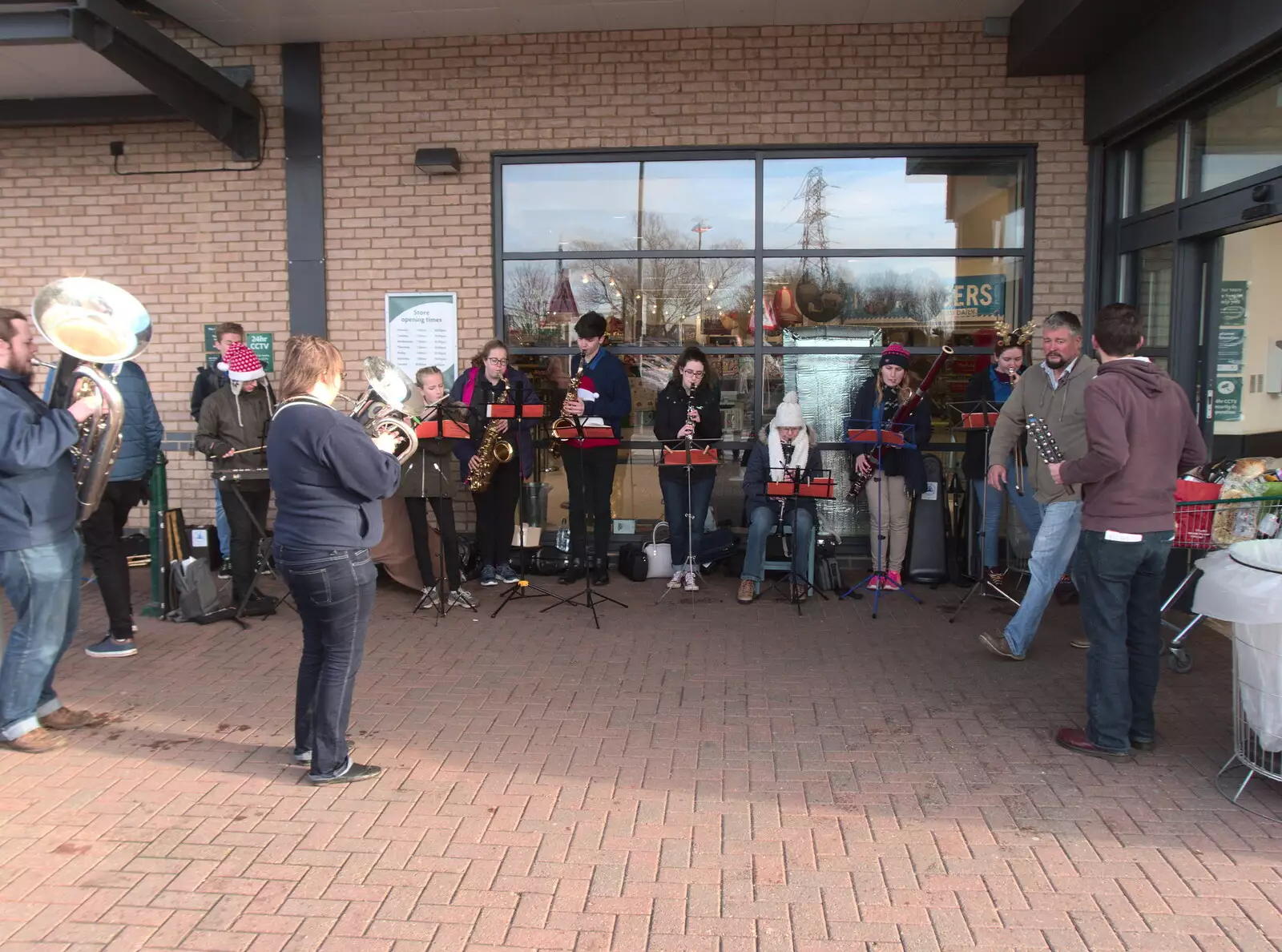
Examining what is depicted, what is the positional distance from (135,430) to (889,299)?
5.89m

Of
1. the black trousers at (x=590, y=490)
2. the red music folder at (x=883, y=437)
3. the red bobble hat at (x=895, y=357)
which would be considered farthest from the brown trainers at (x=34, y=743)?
A: the red bobble hat at (x=895, y=357)

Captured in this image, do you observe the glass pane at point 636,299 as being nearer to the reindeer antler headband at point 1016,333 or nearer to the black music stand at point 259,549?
the reindeer antler headband at point 1016,333

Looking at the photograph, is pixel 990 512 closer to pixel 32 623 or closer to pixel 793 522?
pixel 793 522

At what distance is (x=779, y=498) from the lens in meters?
7.35

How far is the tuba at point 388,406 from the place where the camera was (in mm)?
4520

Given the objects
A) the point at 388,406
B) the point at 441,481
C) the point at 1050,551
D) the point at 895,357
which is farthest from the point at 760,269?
the point at 388,406

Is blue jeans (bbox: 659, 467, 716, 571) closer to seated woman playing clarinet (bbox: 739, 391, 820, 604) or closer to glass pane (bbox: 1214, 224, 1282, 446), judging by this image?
seated woman playing clarinet (bbox: 739, 391, 820, 604)

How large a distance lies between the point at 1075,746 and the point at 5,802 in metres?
4.59

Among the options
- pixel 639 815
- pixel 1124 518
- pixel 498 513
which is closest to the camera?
pixel 639 815

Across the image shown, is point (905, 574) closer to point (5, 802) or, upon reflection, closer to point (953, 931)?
point (953, 931)

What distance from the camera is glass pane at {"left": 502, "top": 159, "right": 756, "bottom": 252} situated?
8.41m

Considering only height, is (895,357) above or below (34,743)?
above

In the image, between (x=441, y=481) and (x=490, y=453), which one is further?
(x=490, y=453)

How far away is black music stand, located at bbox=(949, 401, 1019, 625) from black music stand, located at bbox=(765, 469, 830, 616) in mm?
874
